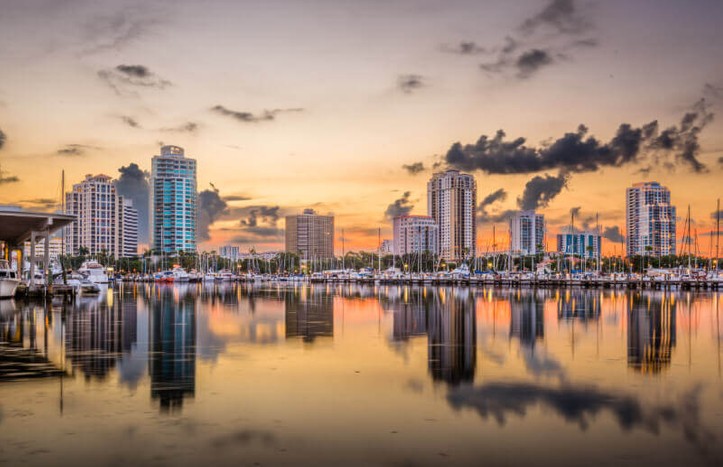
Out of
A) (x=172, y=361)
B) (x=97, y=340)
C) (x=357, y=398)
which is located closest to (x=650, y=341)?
(x=357, y=398)

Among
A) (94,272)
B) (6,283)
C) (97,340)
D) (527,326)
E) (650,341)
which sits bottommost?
(527,326)

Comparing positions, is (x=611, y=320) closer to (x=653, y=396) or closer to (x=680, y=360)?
(x=680, y=360)

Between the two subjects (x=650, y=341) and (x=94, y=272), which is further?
(x=94, y=272)

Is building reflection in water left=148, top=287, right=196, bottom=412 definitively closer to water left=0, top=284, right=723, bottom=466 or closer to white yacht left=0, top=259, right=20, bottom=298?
water left=0, top=284, right=723, bottom=466

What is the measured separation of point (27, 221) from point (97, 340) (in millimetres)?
46698

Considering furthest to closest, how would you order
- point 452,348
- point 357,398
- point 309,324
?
point 309,324
point 452,348
point 357,398

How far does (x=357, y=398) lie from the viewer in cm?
1848

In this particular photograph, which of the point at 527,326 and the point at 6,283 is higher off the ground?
the point at 6,283

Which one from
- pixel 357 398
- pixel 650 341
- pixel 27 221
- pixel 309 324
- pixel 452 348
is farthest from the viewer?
pixel 27 221

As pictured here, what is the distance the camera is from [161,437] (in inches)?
550

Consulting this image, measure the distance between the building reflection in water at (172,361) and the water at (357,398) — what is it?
0.33 feet

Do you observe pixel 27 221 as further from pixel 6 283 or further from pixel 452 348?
pixel 452 348

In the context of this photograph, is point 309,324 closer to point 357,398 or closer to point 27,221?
point 357,398

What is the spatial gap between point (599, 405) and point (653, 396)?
229cm
